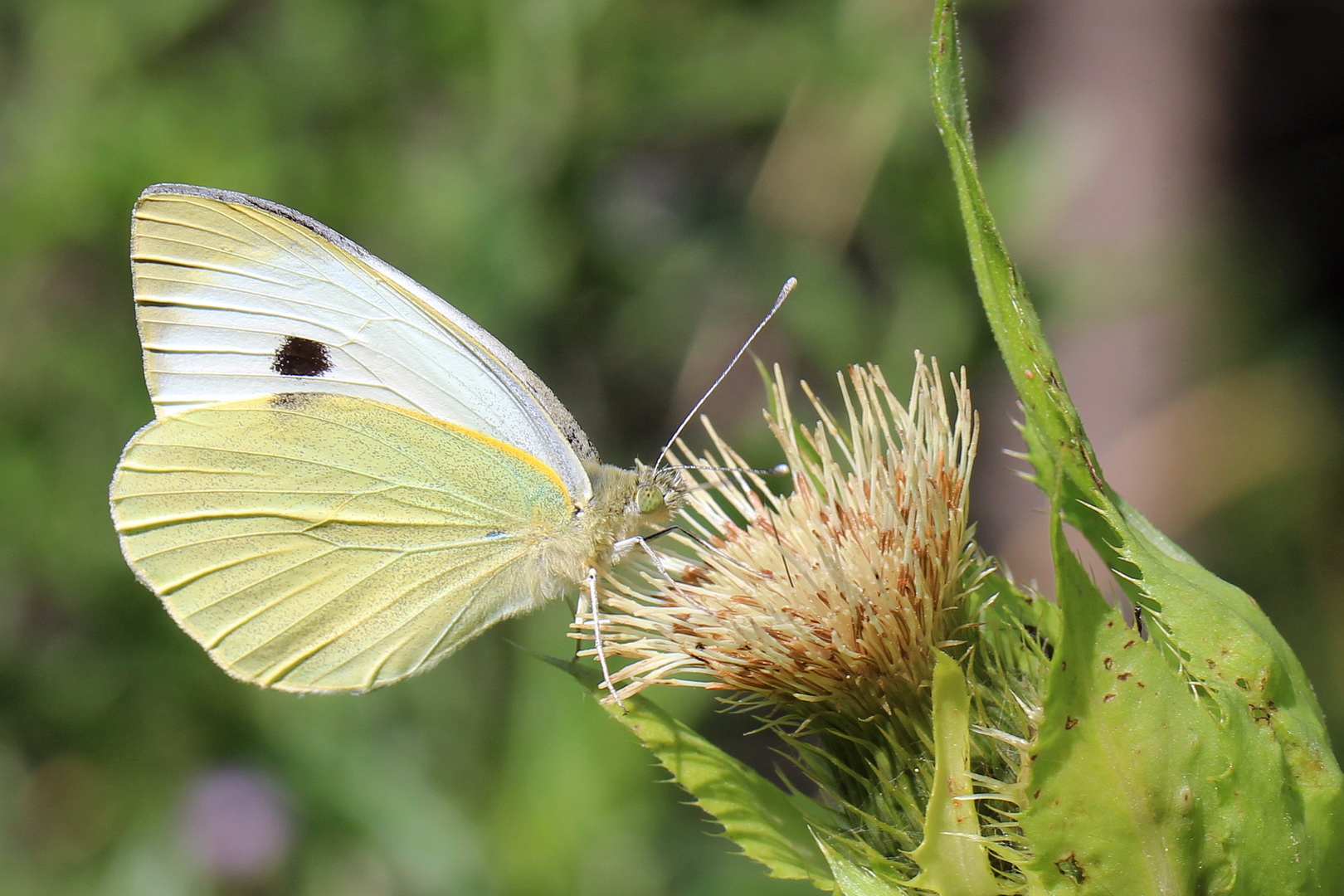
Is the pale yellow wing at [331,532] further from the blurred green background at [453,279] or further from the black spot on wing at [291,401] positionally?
the blurred green background at [453,279]

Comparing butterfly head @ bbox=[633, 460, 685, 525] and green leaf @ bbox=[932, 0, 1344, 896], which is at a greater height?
green leaf @ bbox=[932, 0, 1344, 896]

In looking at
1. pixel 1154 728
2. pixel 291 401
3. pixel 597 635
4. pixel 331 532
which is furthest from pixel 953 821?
pixel 291 401

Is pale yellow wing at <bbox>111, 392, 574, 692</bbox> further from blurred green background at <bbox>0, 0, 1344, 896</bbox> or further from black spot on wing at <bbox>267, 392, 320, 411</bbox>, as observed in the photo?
blurred green background at <bbox>0, 0, 1344, 896</bbox>

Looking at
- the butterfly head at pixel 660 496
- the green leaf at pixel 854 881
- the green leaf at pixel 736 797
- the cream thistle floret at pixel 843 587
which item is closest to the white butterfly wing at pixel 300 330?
the butterfly head at pixel 660 496

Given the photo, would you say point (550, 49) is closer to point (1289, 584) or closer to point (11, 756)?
point (11, 756)

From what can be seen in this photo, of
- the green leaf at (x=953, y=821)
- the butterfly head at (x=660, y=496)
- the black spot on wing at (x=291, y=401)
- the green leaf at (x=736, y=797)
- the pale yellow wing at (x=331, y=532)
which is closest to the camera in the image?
the green leaf at (x=953, y=821)

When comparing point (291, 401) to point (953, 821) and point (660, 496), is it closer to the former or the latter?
point (660, 496)

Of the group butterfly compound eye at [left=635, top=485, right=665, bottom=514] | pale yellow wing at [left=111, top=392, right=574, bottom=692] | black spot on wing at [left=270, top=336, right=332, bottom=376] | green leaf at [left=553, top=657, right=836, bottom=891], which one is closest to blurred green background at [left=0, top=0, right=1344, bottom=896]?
black spot on wing at [left=270, top=336, right=332, bottom=376]
